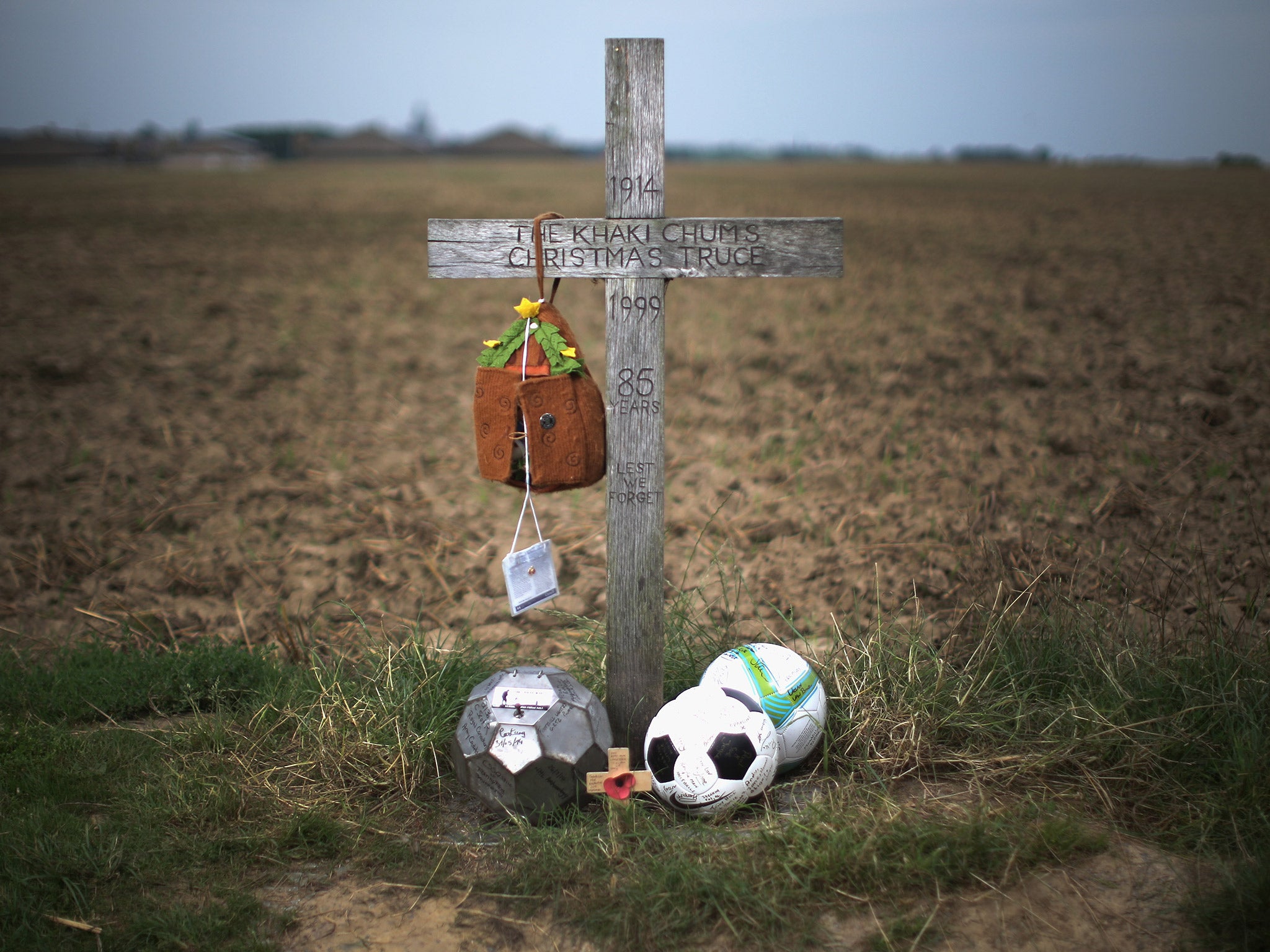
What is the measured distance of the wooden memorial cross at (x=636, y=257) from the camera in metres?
3.07

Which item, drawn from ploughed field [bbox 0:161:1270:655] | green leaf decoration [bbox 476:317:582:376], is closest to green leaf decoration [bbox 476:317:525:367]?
green leaf decoration [bbox 476:317:582:376]

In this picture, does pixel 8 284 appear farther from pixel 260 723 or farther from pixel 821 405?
pixel 260 723

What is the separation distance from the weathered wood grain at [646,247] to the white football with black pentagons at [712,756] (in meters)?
1.48

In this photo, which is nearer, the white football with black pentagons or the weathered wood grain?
the white football with black pentagons

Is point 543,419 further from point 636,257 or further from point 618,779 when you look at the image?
point 618,779

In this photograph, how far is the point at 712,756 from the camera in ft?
9.82

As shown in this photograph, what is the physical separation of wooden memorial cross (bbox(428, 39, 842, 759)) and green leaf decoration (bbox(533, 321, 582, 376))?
140 mm

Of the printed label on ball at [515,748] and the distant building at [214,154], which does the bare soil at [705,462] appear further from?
the distant building at [214,154]

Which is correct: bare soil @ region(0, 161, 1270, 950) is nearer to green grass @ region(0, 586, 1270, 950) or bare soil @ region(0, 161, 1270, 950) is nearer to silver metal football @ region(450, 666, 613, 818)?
green grass @ region(0, 586, 1270, 950)

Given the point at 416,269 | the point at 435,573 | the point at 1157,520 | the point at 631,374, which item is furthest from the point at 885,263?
the point at 631,374

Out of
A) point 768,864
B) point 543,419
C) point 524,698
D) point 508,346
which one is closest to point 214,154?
point 508,346

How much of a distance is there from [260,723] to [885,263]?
1468 centimetres

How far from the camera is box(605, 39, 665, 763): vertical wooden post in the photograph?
306 cm

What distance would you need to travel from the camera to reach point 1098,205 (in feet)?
88.8
